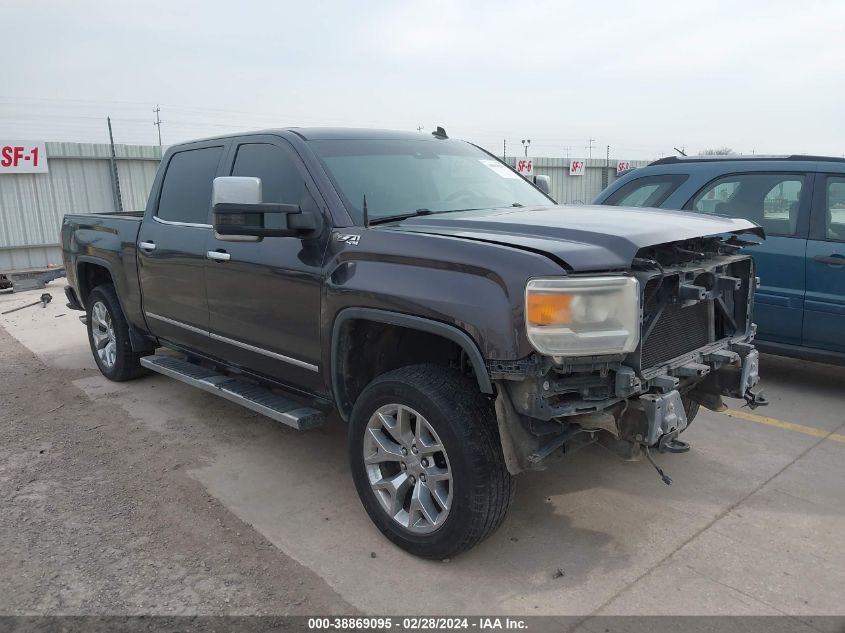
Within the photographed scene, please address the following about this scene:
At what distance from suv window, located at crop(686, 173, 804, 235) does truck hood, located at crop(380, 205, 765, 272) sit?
2142 millimetres

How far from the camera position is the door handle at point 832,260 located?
16.7 feet

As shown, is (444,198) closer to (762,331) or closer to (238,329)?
(238,329)

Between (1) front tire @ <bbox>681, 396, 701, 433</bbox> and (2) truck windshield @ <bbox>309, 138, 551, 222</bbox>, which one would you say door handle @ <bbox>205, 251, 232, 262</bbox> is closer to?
(2) truck windshield @ <bbox>309, 138, 551, 222</bbox>

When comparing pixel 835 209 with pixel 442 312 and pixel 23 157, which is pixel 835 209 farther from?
pixel 23 157

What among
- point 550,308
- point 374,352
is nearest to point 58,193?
point 374,352

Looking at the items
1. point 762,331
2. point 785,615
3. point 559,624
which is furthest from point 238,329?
point 762,331

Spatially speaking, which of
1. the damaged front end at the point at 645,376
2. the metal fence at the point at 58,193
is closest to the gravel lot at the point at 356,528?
the damaged front end at the point at 645,376

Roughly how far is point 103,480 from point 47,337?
4712mm

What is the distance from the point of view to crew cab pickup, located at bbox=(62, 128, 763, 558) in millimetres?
2742

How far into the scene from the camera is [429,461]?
3.14m

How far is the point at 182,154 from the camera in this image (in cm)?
512

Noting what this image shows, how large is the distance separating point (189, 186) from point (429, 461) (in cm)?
290

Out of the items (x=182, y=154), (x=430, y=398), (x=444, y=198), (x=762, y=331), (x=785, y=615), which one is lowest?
(x=785, y=615)

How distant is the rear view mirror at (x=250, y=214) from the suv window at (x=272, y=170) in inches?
14.2
